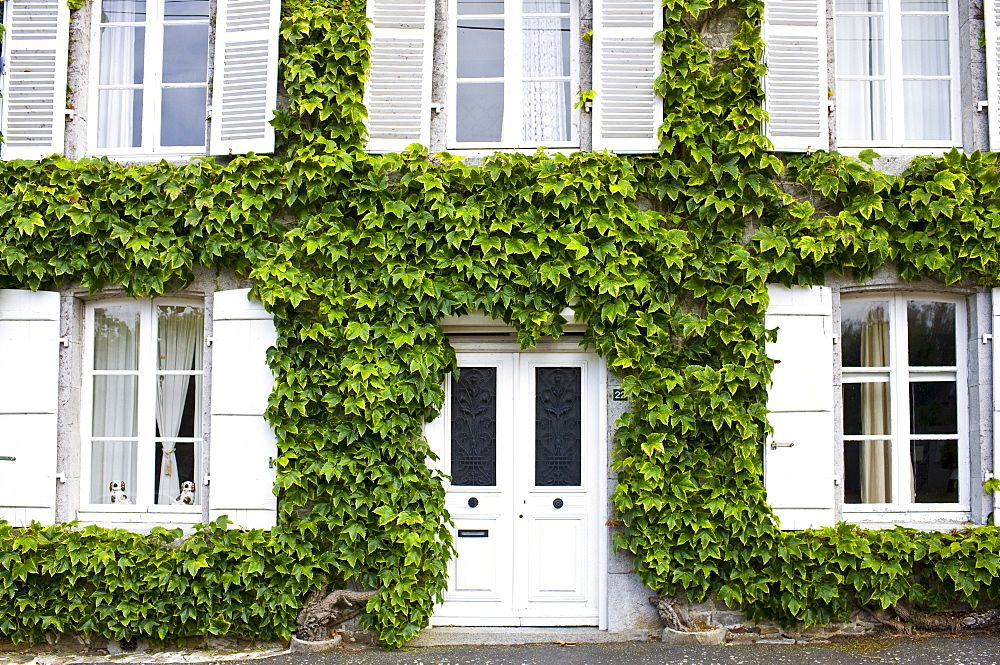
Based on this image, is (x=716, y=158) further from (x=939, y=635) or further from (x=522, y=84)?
(x=939, y=635)

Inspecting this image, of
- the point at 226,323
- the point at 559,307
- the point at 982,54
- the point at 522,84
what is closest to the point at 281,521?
the point at 226,323

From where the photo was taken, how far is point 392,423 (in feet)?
18.4

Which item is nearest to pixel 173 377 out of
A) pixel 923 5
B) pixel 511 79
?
pixel 511 79

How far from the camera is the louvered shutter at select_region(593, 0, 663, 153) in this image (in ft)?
19.1

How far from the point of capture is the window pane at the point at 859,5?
20.4ft

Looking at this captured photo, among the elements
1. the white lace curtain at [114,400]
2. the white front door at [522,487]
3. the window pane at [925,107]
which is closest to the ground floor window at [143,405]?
the white lace curtain at [114,400]

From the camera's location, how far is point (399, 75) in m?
5.92

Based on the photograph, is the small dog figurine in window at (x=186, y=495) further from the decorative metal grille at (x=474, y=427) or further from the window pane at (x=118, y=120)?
the window pane at (x=118, y=120)

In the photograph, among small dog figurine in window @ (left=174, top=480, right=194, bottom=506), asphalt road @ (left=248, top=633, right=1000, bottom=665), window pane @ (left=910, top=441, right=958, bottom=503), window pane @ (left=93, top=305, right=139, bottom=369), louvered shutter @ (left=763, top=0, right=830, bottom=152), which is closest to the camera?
asphalt road @ (left=248, top=633, right=1000, bottom=665)

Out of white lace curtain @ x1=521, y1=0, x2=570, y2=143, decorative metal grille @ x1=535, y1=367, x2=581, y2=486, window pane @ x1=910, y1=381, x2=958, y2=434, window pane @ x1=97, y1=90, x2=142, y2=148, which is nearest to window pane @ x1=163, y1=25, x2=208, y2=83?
window pane @ x1=97, y1=90, x2=142, y2=148

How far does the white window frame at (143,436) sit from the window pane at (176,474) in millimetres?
29

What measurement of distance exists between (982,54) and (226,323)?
5.64 m

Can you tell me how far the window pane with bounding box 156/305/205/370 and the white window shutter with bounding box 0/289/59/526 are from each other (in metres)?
0.68

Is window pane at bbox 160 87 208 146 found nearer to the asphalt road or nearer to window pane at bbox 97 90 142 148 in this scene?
window pane at bbox 97 90 142 148
